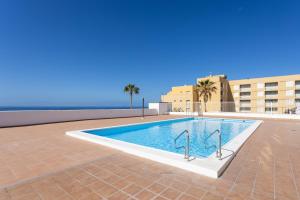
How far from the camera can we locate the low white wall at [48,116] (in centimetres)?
903

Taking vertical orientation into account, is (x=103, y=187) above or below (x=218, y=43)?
below

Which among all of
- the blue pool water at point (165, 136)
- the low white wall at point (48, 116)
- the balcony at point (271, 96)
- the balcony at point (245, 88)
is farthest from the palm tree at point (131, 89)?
the balcony at point (271, 96)

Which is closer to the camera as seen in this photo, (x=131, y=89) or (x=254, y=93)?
(x=131, y=89)

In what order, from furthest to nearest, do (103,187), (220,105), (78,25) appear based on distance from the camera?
(220,105) < (78,25) < (103,187)

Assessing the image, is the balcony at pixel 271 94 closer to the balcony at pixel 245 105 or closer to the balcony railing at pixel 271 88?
the balcony railing at pixel 271 88

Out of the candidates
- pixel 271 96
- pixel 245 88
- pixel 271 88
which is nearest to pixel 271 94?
pixel 271 96

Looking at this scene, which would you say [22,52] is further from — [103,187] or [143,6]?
[103,187]

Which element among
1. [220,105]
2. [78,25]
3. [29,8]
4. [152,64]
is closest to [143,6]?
[78,25]

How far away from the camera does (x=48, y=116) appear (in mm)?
10539

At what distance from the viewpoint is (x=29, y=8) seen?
32.1 feet

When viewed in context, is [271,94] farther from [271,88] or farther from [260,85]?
[260,85]

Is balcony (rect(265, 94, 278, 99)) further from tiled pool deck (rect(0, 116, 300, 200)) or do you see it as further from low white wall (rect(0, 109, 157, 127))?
tiled pool deck (rect(0, 116, 300, 200))

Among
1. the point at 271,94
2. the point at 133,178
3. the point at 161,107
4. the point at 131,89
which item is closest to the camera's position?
the point at 133,178

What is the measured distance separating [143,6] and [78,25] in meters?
6.37
